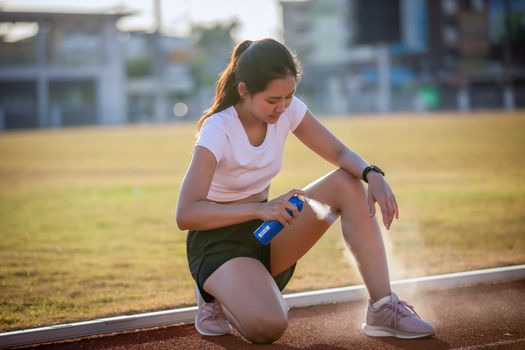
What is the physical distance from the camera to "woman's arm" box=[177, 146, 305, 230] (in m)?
3.46

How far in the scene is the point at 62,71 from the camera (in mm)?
63500

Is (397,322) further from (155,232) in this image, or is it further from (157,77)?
(157,77)

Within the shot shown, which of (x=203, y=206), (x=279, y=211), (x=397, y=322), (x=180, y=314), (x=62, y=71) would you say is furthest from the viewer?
(x=62, y=71)

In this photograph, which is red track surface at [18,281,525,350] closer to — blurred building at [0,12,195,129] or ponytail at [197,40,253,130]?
ponytail at [197,40,253,130]

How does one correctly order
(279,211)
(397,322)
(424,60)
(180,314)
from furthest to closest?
(424,60), (180,314), (397,322), (279,211)

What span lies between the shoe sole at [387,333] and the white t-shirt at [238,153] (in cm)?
89

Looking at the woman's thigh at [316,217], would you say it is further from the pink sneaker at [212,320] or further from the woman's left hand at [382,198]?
the pink sneaker at [212,320]

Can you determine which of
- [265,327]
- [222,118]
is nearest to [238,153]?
[222,118]

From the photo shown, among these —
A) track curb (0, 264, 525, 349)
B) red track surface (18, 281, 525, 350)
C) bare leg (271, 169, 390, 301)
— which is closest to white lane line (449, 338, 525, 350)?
red track surface (18, 281, 525, 350)

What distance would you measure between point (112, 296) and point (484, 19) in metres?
78.9

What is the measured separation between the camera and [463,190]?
11.0m

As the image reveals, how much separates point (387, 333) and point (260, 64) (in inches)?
56.7

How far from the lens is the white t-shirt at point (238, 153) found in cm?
365

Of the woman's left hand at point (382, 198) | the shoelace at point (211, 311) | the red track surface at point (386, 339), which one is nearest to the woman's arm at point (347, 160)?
the woman's left hand at point (382, 198)
